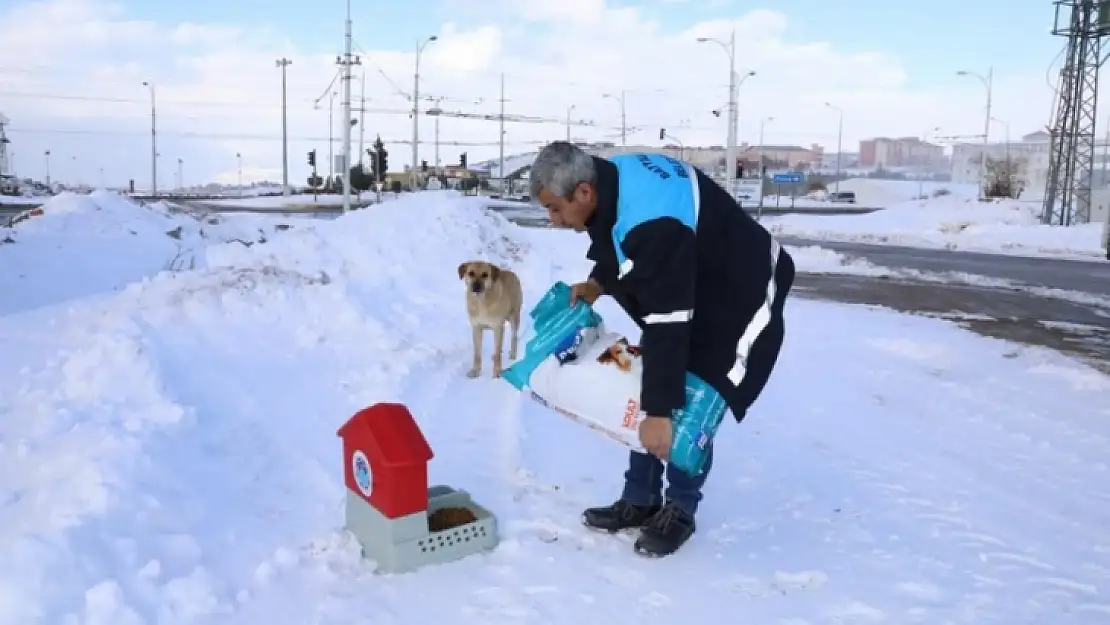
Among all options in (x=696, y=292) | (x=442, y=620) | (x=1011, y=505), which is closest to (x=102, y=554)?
(x=442, y=620)

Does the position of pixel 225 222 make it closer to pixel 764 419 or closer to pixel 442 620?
pixel 764 419

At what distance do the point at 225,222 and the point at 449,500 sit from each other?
61.6 feet

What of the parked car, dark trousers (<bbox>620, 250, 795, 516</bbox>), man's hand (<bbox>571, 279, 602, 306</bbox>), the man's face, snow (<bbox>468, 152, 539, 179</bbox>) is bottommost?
dark trousers (<bbox>620, 250, 795, 516</bbox>)

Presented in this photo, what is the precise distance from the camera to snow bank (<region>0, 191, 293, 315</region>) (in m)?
12.3

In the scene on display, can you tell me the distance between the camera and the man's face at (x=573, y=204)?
325 cm

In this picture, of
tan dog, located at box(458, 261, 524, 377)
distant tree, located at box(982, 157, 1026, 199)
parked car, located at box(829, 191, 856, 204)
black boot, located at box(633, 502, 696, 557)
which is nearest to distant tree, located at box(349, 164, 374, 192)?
parked car, located at box(829, 191, 856, 204)

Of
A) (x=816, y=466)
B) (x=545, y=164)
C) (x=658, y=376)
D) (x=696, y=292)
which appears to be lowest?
(x=816, y=466)

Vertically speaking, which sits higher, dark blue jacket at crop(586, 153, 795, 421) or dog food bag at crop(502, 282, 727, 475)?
dark blue jacket at crop(586, 153, 795, 421)

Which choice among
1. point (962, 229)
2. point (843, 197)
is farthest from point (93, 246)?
point (843, 197)

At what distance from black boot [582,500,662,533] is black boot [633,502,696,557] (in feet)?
0.48

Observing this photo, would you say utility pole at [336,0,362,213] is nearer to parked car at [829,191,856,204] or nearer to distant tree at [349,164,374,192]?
distant tree at [349,164,374,192]

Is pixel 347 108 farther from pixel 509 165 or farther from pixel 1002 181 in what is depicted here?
pixel 509 165

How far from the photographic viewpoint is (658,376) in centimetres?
323

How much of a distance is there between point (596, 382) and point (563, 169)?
91 cm
